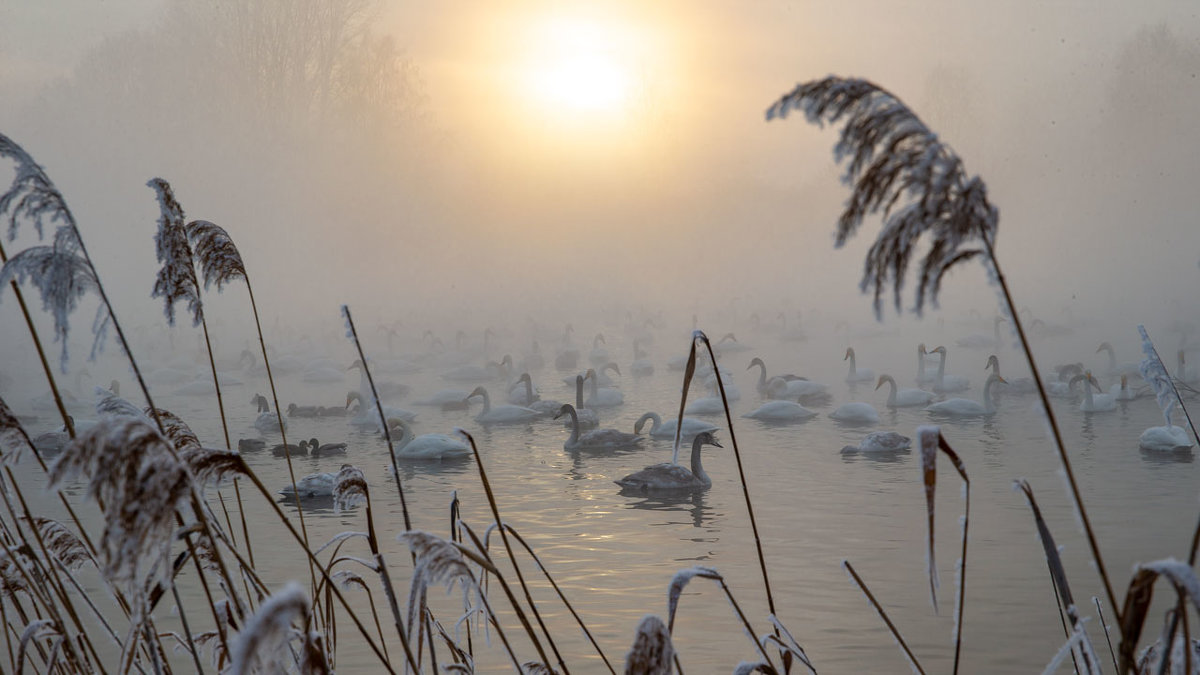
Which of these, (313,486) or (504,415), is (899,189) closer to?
(313,486)

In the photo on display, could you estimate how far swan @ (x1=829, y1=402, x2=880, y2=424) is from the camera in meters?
14.5

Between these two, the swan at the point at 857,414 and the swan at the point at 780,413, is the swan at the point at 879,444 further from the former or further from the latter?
the swan at the point at 780,413

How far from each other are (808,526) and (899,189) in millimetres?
7922

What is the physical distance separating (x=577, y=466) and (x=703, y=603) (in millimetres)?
5448

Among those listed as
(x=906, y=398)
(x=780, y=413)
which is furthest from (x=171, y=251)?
(x=906, y=398)

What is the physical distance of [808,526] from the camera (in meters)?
8.66

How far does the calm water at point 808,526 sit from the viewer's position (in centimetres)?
603

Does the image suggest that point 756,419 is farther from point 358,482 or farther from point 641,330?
point 641,330

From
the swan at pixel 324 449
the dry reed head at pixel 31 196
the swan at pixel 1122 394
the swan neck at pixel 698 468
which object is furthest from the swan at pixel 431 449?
the dry reed head at pixel 31 196

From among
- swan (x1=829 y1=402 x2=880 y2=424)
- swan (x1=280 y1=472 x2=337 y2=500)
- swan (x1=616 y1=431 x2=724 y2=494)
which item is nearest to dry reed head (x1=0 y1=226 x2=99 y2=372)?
swan (x1=280 y1=472 x2=337 y2=500)

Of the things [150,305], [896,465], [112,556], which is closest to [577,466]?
[896,465]

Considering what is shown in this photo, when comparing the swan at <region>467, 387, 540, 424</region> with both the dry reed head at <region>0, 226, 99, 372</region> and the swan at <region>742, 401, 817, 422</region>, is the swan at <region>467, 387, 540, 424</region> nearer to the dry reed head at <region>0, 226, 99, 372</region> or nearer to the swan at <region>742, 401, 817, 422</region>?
the swan at <region>742, 401, 817, 422</region>

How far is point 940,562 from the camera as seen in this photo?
7363 mm

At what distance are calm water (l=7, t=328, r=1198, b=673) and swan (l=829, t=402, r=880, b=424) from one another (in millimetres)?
214
